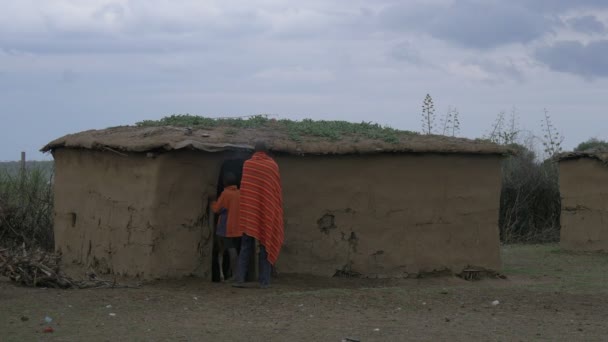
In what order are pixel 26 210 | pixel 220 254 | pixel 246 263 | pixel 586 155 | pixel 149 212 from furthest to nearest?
pixel 586 155
pixel 26 210
pixel 220 254
pixel 246 263
pixel 149 212

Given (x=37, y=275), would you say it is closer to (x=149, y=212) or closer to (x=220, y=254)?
(x=149, y=212)

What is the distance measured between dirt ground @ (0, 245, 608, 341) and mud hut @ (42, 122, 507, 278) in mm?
353

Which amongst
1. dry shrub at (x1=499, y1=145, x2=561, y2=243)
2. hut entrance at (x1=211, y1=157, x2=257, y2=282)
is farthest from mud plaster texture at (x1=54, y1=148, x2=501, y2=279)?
dry shrub at (x1=499, y1=145, x2=561, y2=243)

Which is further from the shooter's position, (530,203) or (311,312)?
(530,203)

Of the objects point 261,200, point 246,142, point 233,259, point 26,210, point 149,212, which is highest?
point 246,142

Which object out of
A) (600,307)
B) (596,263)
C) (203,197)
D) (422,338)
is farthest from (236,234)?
(596,263)

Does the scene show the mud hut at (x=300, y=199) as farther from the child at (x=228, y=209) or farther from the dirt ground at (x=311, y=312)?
the dirt ground at (x=311, y=312)

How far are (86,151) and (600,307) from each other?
6.25 metres

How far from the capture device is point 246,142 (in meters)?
10.6

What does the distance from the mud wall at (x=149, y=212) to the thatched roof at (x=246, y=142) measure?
0.61ft

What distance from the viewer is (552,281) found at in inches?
461

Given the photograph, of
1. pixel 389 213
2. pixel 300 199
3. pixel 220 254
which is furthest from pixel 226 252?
pixel 389 213

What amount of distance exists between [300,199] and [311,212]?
21cm

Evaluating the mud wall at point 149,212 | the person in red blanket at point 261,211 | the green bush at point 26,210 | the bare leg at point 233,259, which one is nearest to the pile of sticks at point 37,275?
the mud wall at point 149,212
